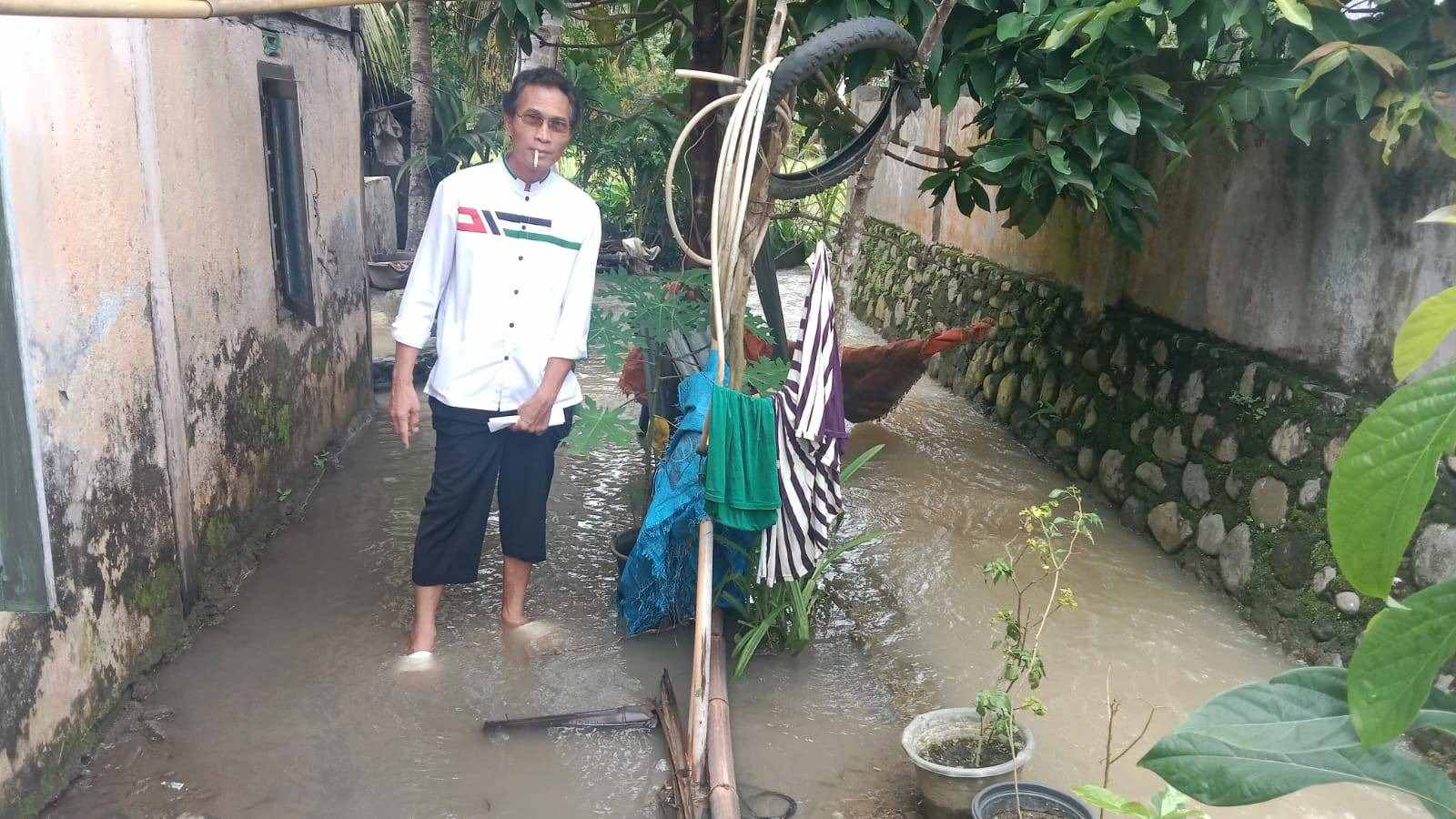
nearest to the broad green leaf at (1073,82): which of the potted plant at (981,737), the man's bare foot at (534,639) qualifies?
the potted plant at (981,737)

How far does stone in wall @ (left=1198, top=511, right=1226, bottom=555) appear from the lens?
3738 millimetres

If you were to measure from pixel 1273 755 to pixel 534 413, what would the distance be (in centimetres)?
243

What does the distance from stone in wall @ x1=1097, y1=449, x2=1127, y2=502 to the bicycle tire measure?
2195 mm

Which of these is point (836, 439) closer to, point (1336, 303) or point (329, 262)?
point (1336, 303)

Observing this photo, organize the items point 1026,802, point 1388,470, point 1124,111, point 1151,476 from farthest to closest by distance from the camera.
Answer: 1. point 1151,476
2. point 1124,111
3. point 1026,802
4. point 1388,470

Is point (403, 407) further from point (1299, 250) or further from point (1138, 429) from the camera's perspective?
point (1138, 429)

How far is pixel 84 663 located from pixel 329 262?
8.62 feet

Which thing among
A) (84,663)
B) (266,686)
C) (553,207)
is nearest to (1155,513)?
(553,207)

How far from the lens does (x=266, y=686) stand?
2955 mm

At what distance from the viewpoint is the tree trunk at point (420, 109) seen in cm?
869

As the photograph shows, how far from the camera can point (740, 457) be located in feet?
8.34

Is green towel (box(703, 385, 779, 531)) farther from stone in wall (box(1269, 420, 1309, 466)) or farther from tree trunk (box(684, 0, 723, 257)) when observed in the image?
stone in wall (box(1269, 420, 1309, 466))

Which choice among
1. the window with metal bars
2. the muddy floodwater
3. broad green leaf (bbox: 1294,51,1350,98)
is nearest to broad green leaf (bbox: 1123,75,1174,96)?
broad green leaf (bbox: 1294,51,1350,98)

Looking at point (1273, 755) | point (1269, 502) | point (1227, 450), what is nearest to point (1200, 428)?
point (1227, 450)
